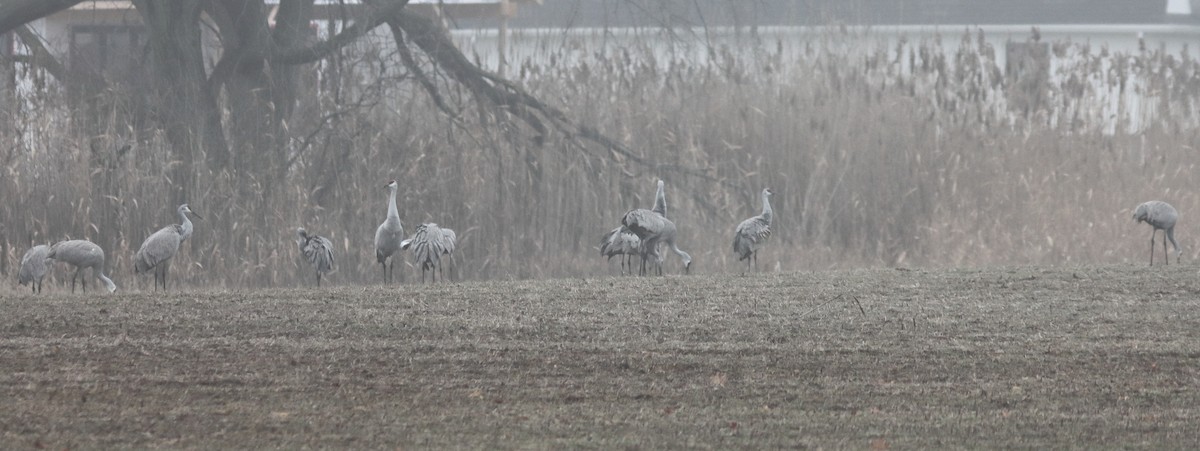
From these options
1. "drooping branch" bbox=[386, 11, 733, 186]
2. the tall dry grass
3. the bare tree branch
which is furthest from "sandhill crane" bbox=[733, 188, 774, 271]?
the bare tree branch

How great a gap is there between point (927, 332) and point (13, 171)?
7.94 m

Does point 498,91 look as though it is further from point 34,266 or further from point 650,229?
point 34,266

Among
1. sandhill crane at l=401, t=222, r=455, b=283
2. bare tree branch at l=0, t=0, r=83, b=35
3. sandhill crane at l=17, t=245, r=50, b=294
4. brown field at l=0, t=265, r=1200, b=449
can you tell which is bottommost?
brown field at l=0, t=265, r=1200, b=449

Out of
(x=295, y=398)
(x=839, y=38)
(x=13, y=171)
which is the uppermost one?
(x=839, y=38)

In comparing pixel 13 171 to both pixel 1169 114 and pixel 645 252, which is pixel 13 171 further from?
pixel 1169 114

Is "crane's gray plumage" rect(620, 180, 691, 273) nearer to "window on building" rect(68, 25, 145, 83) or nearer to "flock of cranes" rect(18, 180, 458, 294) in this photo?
"flock of cranes" rect(18, 180, 458, 294)

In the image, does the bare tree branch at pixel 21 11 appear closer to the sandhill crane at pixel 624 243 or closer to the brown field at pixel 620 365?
the brown field at pixel 620 365

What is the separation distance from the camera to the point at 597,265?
42.5ft

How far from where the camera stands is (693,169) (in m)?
14.2

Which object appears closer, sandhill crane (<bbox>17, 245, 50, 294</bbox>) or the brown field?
the brown field

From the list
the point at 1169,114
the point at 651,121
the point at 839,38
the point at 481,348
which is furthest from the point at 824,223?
the point at 481,348

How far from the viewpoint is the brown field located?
6.20 m

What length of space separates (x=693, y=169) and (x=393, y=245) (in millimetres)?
3939

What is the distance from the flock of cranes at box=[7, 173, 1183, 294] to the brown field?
1.18ft
